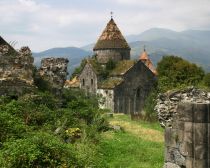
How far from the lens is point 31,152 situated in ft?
31.3

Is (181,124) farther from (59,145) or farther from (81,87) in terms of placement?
(81,87)

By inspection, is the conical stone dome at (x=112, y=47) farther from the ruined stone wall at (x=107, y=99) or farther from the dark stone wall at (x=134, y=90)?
the ruined stone wall at (x=107, y=99)

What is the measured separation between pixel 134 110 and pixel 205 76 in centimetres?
1285

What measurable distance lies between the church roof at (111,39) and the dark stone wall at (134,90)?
3.19 meters

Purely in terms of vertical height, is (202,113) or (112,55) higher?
(112,55)

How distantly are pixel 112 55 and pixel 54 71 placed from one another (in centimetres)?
2696

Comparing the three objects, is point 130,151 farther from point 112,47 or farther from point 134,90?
point 112,47

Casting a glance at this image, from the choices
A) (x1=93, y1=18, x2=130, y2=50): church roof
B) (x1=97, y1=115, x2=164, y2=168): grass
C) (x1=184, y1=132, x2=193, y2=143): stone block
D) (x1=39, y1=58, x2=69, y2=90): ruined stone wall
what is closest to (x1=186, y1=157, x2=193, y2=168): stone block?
(x1=184, y1=132, x2=193, y2=143): stone block

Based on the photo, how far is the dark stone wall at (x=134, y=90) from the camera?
43812 millimetres

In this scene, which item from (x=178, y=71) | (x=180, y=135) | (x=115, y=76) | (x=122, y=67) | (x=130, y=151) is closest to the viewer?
(x=180, y=135)

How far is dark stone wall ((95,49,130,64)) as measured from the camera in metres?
46.5

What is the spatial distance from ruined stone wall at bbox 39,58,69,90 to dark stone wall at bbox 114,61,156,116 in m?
23.6

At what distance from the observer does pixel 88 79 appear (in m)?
46.9

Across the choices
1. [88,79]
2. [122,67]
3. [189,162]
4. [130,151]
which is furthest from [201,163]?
[88,79]
